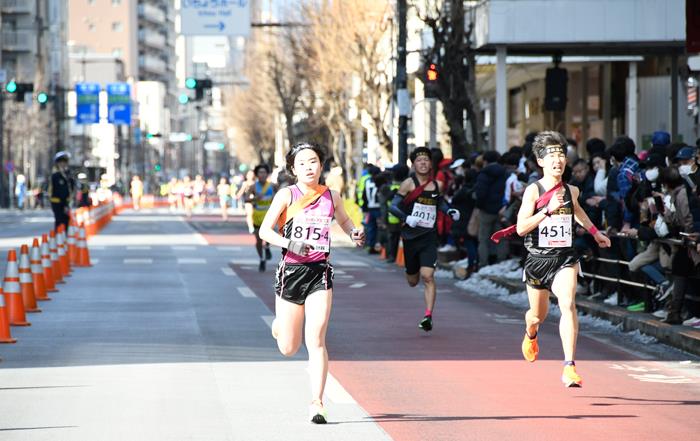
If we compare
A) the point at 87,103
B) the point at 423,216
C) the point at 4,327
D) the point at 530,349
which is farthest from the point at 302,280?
the point at 87,103

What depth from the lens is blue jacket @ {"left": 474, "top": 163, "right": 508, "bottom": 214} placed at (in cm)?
2289

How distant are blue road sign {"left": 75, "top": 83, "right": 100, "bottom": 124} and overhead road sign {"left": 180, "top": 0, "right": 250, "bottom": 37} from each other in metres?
A: 52.8

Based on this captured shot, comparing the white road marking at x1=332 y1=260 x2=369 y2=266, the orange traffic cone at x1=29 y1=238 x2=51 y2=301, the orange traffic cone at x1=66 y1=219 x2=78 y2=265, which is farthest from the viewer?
the white road marking at x1=332 y1=260 x2=369 y2=266

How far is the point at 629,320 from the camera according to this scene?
15.8m

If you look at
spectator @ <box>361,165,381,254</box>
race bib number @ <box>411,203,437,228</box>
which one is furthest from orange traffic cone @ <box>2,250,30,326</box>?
spectator @ <box>361,165,381,254</box>

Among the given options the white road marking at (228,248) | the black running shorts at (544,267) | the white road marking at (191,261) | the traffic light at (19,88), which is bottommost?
the white road marking at (228,248)

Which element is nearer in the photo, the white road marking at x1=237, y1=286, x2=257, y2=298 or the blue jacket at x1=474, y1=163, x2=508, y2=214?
the white road marking at x1=237, y1=286, x2=257, y2=298

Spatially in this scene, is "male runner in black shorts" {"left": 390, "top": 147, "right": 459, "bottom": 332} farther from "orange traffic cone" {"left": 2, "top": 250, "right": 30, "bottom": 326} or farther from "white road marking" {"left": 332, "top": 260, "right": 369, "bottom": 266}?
"white road marking" {"left": 332, "top": 260, "right": 369, "bottom": 266}

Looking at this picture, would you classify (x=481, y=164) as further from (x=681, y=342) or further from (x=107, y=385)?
(x=107, y=385)

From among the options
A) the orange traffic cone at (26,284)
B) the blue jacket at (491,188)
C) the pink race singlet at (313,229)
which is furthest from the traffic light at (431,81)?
the pink race singlet at (313,229)

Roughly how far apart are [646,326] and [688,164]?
2.00 m

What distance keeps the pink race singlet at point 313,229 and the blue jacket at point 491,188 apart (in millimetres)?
13647

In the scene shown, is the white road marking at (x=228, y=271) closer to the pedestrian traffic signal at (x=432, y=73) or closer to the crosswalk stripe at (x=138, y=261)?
the crosswalk stripe at (x=138, y=261)

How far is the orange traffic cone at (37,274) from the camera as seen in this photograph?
19.6 m
